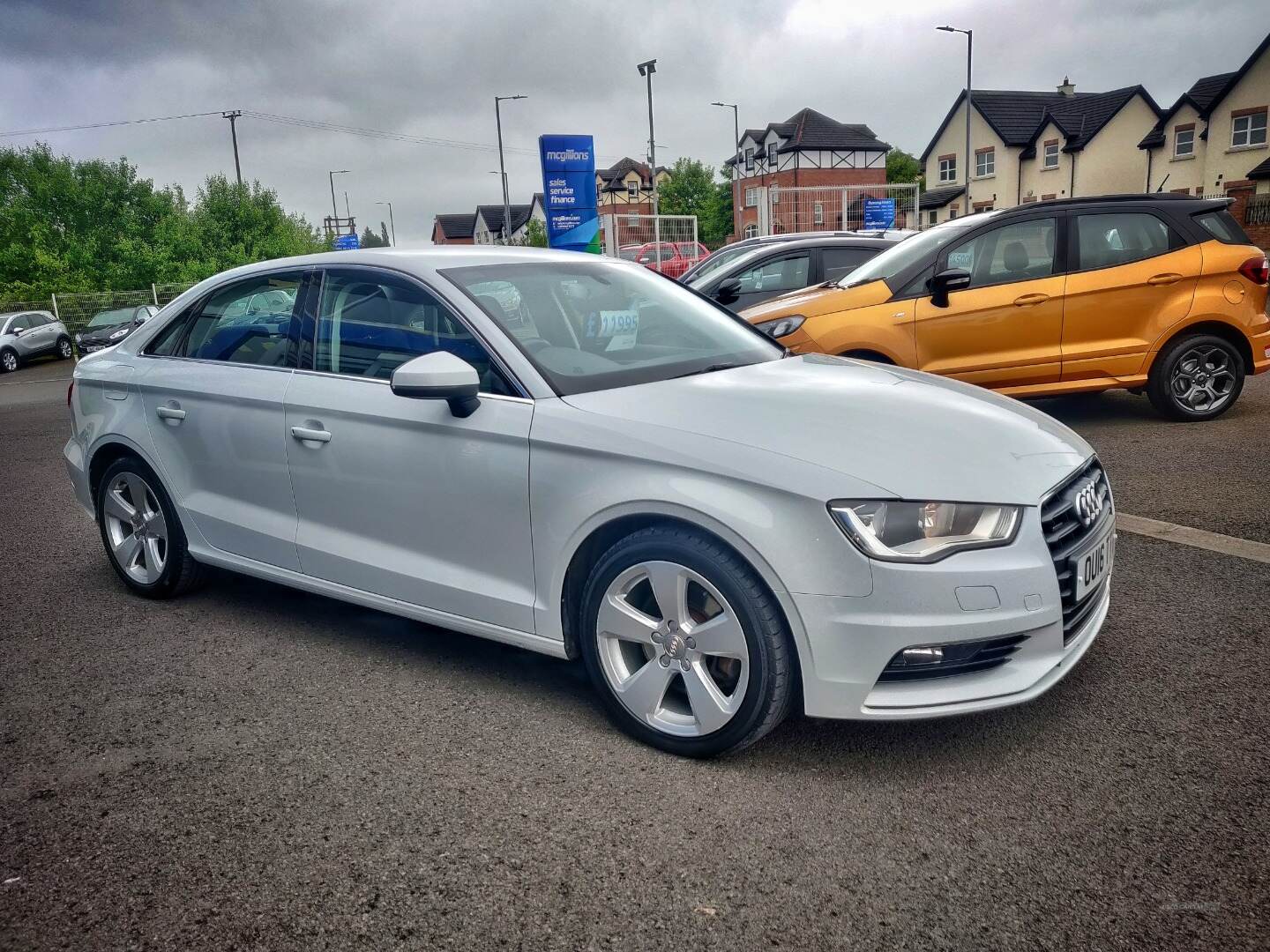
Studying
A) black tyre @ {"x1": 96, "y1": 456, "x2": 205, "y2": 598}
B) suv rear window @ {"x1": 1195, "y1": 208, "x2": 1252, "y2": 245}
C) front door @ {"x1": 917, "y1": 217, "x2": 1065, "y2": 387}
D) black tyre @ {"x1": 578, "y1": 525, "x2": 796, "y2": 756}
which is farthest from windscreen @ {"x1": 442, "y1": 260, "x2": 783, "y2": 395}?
suv rear window @ {"x1": 1195, "y1": 208, "x2": 1252, "y2": 245}

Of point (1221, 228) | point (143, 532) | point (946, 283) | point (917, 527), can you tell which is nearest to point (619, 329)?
point (917, 527)

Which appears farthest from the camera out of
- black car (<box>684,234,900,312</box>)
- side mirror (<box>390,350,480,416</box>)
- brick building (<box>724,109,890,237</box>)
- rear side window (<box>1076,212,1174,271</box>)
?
brick building (<box>724,109,890,237</box>)

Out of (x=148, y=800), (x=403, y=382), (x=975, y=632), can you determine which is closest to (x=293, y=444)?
(x=403, y=382)

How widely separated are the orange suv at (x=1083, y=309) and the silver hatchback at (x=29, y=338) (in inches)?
974

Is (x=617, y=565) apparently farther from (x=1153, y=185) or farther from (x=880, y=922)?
(x=1153, y=185)

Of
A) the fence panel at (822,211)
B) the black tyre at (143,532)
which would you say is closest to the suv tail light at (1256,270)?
the black tyre at (143,532)

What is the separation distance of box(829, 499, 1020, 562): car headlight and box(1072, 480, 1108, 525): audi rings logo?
36 centimetres

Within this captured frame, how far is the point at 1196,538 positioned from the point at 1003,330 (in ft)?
9.55

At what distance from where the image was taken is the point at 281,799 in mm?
2902

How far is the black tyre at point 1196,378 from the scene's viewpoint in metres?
7.50

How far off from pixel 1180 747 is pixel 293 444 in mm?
3217

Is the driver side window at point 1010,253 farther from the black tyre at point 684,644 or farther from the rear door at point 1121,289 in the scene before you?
the black tyre at point 684,644

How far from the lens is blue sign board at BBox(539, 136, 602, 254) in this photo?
18.8 meters

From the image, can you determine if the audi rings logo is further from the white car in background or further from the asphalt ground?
the asphalt ground
